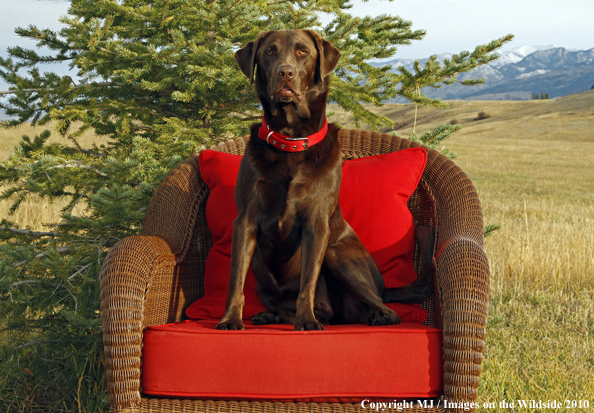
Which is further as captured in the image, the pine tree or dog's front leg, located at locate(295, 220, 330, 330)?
the pine tree

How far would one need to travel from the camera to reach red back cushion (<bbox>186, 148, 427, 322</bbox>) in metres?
2.85

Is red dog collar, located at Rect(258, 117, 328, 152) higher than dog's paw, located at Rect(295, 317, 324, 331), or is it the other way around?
red dog collar, located at Rect(258, 117, 328, 152)

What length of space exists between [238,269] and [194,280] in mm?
690

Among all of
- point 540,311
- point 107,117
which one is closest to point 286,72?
point 107,117

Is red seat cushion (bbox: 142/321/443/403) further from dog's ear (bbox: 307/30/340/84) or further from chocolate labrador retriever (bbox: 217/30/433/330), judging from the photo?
dog's ear (bbox: 307/30/340/84)

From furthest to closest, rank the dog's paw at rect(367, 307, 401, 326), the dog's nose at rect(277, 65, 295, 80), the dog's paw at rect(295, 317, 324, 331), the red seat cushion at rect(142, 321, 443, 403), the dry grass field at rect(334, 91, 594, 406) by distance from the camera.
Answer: the dry grass field at rect(334, 91, 594, 406) < the dog's nose at rect(277, 65, 295, 80) < the dog's paw at rect(367, 307, 401, 326) < the dog's paw at rect(295, 317, 324, 331) < the red seat cushion at rect(142, 321, 443, 403)

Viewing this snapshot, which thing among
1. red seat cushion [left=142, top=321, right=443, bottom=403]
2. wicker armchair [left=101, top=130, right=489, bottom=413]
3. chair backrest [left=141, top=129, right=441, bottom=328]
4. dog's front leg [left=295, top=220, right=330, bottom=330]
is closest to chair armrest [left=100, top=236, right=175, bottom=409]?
wicker armchair [left=101, top=130, right=489, bottom=413]

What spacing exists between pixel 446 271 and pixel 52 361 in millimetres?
2322

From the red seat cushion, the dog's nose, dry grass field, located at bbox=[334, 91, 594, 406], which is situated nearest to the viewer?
the red seat cushion

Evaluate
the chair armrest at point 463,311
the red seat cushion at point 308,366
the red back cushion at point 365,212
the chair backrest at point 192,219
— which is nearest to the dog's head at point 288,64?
the red back cushion at point 365,212

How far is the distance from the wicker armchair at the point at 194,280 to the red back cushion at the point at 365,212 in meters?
0.14

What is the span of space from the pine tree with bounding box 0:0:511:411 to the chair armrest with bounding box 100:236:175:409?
67 cm

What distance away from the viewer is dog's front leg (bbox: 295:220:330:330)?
86.5 inches

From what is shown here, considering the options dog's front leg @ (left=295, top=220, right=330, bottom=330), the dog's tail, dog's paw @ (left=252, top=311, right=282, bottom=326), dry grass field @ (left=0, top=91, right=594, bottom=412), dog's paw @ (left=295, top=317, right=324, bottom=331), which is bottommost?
dry grass field @ (left=0, top=91, right=594, bottom=412)
